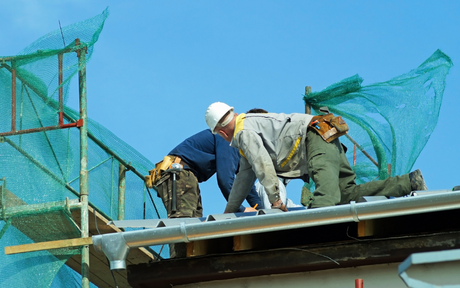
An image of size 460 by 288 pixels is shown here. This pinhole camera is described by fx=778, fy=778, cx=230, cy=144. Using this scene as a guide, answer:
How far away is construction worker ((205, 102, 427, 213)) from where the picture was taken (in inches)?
274

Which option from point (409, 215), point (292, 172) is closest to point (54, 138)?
point (292, 172)

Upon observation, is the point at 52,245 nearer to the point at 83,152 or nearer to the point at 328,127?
the point at 83,152

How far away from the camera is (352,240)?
19.3 ft

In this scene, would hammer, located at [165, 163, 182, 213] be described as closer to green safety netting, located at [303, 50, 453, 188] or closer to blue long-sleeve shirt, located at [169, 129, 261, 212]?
blue long-sleeve shirt, located at [169, 129, 261, 212]

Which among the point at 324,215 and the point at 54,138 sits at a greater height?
the point at 54,138

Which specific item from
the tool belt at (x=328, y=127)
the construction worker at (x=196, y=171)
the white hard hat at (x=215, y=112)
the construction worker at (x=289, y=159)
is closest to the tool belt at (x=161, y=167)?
the construction worker at (x=196, y=171)

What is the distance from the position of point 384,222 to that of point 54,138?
4222mm

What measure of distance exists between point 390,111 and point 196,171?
2.67 metres

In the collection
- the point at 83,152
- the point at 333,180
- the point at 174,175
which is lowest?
the point at 333,180

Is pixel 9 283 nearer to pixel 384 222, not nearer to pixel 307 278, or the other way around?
pixel 307 278

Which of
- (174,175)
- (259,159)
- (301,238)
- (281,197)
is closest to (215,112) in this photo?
(259,159)

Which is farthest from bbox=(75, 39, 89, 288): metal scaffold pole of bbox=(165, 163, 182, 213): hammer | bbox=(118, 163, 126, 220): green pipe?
bbox=(118, 163, 126, 220): green pipe

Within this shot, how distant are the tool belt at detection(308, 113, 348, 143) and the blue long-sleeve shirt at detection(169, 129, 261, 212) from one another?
75.2 inches

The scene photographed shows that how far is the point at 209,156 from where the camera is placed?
9180mm
